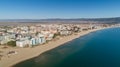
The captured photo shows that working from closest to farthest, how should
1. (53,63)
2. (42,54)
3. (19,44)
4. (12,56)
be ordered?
(53,63)
(12,56)
(42,54)
(19,44)

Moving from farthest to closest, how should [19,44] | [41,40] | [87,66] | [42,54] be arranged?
[41,40], [19,44], [42,54], [87,66]

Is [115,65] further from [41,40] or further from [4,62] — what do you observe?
[41,40]

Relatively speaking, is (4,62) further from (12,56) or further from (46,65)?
(46,65)

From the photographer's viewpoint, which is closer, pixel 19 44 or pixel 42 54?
pixel 42 54

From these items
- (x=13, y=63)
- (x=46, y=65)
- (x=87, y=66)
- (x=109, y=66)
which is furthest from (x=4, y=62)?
(x=109, y=66)

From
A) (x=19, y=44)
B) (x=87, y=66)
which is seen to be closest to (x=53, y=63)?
(x=87, y=66)

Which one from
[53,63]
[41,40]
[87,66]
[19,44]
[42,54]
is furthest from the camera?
[41,40]

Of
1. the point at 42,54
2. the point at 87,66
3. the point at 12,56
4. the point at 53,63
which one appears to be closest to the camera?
the point at 87,66

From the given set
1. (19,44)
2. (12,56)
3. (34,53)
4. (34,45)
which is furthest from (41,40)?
(12,56)

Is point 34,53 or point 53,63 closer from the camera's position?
point 53,63
